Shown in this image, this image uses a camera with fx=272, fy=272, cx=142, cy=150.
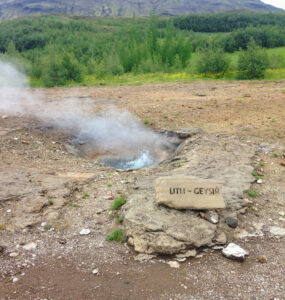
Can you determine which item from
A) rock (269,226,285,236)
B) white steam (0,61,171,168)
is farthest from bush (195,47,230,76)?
rock (269,226,285,236)

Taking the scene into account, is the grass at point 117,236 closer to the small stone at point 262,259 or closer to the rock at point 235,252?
the rock at point 235,252

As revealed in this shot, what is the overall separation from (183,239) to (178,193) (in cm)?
68

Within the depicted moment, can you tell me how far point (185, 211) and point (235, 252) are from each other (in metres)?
0.87

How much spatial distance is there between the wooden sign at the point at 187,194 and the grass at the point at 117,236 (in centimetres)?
71

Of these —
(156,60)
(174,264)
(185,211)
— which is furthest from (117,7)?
(174,264)

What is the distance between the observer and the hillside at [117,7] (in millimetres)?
170850

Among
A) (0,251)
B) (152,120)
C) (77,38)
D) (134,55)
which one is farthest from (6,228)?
(77,38)

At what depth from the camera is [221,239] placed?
12.1 feet

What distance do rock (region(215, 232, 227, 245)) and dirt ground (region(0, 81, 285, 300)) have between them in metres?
0.15

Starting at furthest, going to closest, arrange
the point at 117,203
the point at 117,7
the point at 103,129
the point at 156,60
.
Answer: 1. the point at 117,7
2. the point at 156,60
3. the point at 103,129
4. the point at 117,203

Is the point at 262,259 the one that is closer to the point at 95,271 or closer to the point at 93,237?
the point at 95,271

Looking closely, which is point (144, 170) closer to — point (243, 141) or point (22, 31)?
point (243, 141)

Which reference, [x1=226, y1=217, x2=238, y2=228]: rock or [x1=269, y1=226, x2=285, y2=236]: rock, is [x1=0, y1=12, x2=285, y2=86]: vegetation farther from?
[x1=269, y1=226, x2=285, y2=236]: rock

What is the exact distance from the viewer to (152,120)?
901 centimetres
